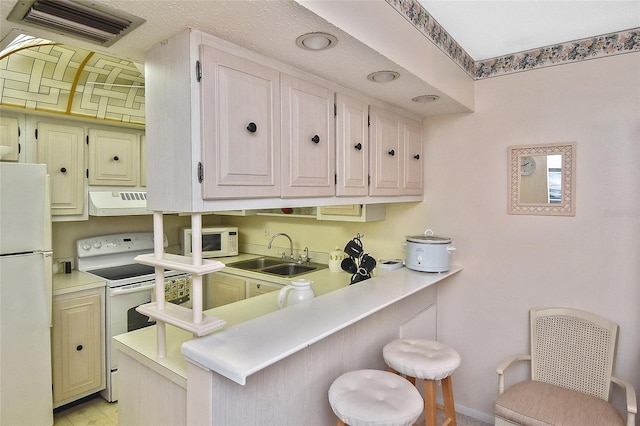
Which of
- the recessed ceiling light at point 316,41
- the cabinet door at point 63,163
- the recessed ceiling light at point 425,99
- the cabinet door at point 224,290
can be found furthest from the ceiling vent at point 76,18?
the cabinet door at point 224,290

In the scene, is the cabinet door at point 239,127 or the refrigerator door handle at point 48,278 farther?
the refrigerator door handle at point 48,278

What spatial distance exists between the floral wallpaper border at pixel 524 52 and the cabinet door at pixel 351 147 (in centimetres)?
48

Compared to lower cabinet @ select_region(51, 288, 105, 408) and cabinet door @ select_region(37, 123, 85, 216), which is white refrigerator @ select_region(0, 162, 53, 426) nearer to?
lower cabinet @ select_region(51, 288, 105, 408)

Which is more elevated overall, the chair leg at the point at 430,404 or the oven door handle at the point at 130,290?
the oven door handle at the point at 130,290

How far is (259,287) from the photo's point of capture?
320 centimetres

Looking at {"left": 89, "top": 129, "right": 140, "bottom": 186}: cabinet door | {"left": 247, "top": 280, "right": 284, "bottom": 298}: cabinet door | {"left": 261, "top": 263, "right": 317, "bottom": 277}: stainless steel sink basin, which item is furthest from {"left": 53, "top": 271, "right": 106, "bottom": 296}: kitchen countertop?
{"left": 261, "top": 263, "right": 317, "bottom": 277}: stainless steel sink basin

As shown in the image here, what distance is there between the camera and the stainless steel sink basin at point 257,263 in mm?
3701

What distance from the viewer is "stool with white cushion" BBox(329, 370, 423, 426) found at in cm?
136

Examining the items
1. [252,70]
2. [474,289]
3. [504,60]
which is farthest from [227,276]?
[504,60]

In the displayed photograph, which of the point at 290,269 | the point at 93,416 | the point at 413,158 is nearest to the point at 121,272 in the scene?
the point at 93,416

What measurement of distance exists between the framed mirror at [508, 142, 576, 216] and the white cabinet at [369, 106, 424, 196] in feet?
2.02

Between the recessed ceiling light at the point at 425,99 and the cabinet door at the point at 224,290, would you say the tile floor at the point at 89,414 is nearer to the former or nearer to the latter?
the cabinet door at the point at 224,290

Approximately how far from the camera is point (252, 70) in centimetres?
142

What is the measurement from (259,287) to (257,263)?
0.65 meters
